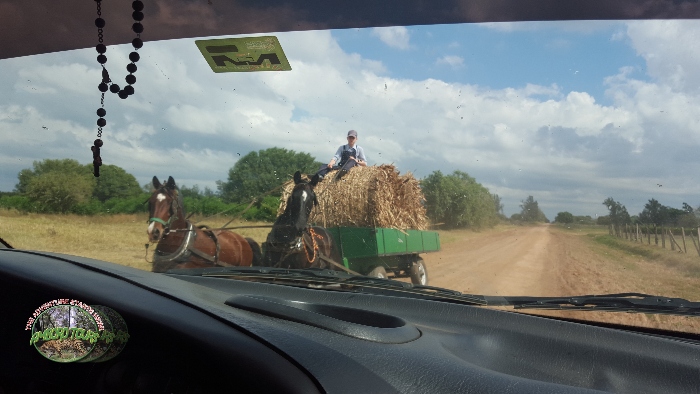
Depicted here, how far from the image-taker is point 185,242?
5684mm

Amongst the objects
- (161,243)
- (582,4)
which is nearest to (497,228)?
(582,4)

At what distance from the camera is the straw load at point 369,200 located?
4.46 meters

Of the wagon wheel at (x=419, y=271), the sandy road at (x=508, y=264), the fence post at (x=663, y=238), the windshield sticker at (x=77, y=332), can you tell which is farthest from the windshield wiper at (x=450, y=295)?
the wagon wheel at (x=419, y=271)

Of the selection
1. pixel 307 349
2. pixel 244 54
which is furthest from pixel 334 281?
pixel 307 349

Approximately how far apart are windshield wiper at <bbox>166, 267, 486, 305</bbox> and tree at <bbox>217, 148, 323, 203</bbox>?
0.63m

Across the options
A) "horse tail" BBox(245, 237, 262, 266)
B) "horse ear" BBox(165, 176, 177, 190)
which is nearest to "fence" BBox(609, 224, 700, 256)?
"horse ear" BBox(165, 176, 177, 190)

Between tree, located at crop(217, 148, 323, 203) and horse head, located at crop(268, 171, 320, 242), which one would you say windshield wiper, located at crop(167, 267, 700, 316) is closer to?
tree, located at crop(217, 148, 323, 203)

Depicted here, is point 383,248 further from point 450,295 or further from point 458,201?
point 450,295

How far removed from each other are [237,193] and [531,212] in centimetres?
205

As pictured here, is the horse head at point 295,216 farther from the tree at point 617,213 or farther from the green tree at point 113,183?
the tree at point 617,213

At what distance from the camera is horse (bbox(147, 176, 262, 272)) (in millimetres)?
5004

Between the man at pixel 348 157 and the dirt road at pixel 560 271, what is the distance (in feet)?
3.37

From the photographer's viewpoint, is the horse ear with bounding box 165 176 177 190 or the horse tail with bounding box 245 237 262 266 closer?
the horse ear with bounding box 165 176 177 190

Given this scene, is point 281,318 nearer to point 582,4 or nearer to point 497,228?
point 497,228
